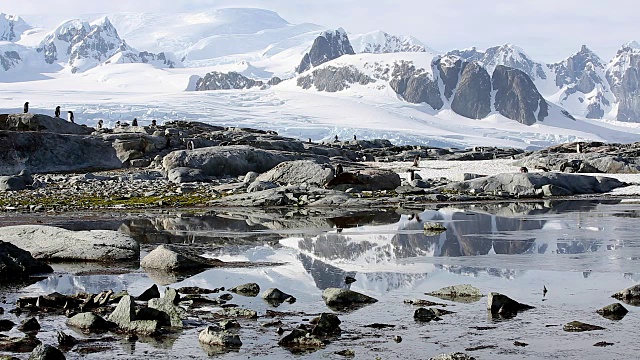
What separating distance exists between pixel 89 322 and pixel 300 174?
95.4 ft

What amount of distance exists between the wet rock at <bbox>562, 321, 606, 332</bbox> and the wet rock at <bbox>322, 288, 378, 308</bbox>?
10.1 ft

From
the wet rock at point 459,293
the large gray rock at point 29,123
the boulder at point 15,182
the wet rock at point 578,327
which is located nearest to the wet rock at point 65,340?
the wet rock at point 459,293

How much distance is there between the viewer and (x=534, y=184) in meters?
38.0

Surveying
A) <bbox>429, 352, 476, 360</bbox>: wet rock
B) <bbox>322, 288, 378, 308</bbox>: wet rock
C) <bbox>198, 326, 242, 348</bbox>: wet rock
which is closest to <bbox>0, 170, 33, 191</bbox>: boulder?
<bbox>322, 288, 378, 308</bbox>: wet rock

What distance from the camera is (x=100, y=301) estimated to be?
13.1 metres

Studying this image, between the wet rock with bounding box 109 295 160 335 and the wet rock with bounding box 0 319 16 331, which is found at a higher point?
the wet rock with bounding box 109 295 160 335

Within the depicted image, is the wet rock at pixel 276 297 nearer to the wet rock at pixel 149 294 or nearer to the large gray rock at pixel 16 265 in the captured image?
the wet rock at pixel 149 294

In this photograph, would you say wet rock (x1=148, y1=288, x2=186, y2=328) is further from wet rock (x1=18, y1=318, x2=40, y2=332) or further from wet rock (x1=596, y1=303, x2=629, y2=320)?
wet rock (x1=596, y1=303, x2=629, y2=320)

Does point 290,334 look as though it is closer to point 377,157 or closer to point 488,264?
point 488,264

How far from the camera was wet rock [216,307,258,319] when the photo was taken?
1222cm

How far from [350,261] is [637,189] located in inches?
989

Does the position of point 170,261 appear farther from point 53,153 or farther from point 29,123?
point 29,123

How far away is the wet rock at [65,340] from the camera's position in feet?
34.8

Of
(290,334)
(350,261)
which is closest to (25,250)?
(350,261)
